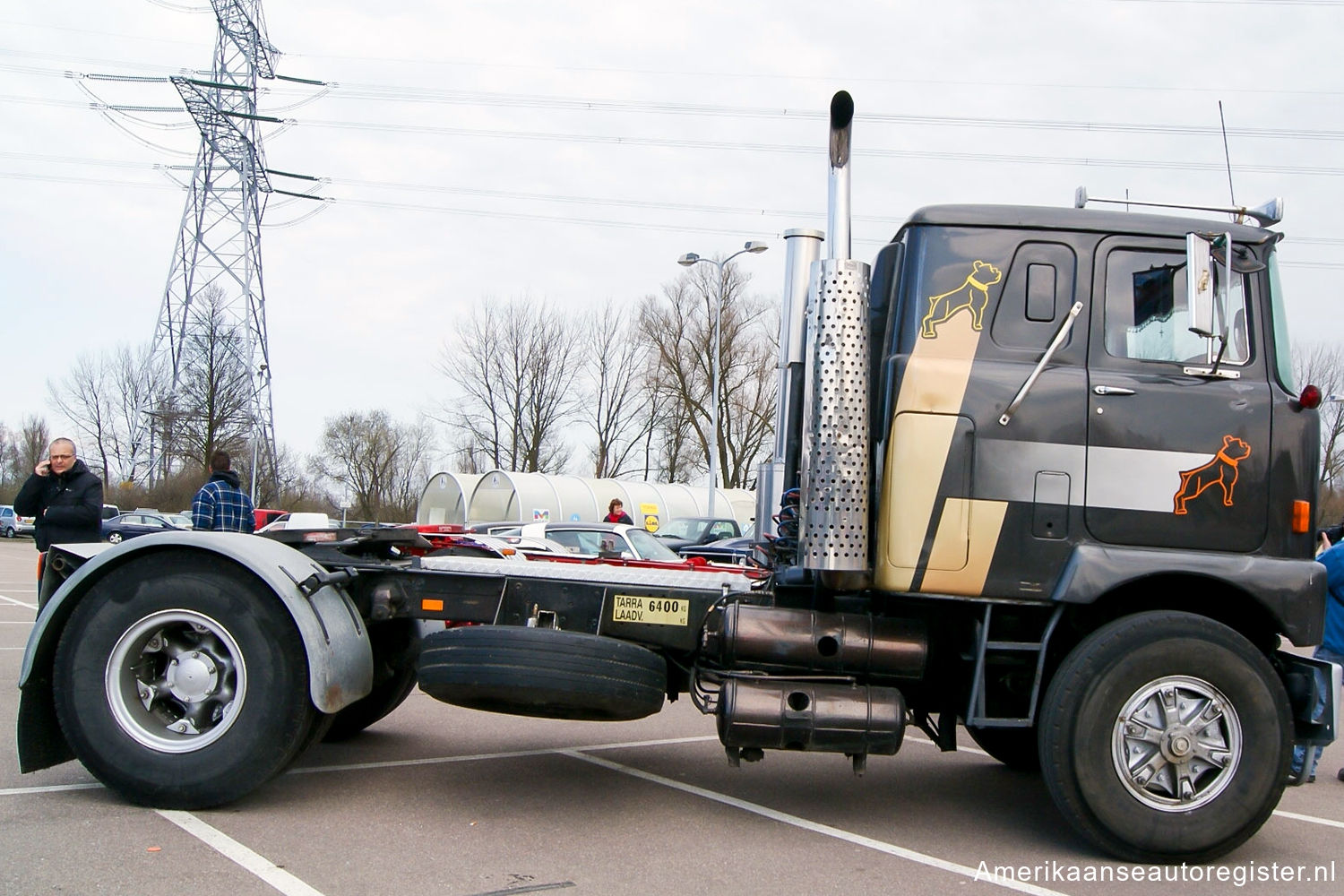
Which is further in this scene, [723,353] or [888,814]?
[723,353]

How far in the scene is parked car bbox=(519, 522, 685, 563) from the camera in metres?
17.7

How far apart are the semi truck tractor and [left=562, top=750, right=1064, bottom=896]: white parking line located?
1.47ft

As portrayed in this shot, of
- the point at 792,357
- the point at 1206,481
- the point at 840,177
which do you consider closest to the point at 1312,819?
the point at 1206,481

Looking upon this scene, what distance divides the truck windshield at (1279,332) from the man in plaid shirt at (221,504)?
287 inches

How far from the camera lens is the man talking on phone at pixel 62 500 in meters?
8.47

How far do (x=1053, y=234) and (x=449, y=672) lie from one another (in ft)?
11.1

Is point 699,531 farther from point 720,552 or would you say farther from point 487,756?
point 487,756

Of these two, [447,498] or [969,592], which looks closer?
[969,592]

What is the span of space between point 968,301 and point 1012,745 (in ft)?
9.70

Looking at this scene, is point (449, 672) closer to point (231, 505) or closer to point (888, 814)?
point (888, 814)

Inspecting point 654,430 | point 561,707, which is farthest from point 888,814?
point 654,430

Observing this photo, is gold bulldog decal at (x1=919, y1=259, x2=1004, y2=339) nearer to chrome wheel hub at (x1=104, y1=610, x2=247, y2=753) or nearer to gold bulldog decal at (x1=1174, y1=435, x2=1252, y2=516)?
gold bulldog decal at (x1=1174, y1=435, x2=1252, y2=516)

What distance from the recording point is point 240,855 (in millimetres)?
4535

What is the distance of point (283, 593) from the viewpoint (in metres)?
5.16
